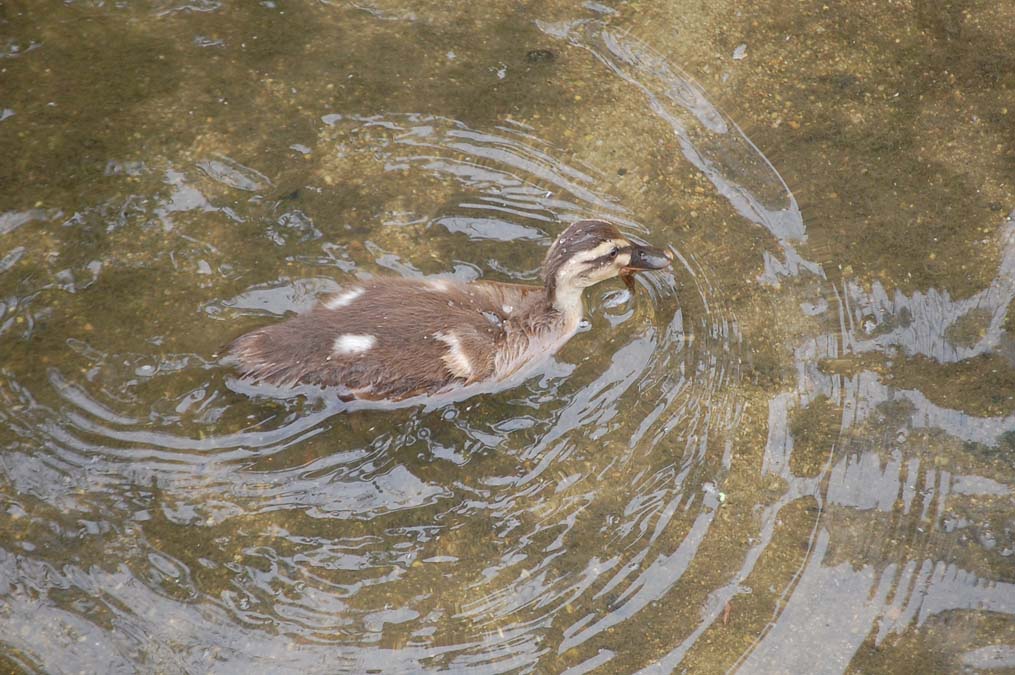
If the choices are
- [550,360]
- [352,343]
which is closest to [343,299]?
[352,343]

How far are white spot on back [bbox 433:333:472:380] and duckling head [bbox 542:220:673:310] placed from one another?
1.47 feet

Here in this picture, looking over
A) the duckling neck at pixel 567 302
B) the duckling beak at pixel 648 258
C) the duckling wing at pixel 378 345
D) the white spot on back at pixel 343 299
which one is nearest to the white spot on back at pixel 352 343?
the duckling wing at pixel 378 345

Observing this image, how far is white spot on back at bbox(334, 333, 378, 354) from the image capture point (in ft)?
11.8

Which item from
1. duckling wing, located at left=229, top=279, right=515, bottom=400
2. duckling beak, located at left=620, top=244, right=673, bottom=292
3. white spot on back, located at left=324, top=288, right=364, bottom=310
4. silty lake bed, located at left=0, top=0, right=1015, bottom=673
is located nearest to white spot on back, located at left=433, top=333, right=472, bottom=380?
duckling wing, located at left=229, top=279, right=515, bottom=400

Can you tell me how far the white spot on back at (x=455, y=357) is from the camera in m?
3.68

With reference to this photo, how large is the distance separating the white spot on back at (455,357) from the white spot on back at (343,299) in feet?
1.17

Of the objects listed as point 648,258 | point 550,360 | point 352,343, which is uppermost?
point 648,258

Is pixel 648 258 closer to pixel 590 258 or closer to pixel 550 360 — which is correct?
pixel 590 258

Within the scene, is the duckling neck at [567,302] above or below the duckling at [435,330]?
above

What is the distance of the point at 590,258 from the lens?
379 centimetres

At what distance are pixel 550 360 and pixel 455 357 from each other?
458mm

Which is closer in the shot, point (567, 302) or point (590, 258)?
point (590, 258)

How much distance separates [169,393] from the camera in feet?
11.9

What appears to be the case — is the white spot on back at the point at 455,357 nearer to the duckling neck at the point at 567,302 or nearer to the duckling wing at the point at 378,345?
the duckling wing at the point at 378,345
